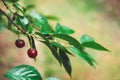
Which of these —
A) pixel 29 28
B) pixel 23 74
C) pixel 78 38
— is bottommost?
pixel 23 74

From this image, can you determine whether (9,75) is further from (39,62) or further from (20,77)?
(39,62)

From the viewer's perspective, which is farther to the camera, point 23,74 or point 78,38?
point 78,38

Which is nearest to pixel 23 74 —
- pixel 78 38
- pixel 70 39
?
pixel 70 39

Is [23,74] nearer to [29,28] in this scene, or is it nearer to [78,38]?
[29,28]

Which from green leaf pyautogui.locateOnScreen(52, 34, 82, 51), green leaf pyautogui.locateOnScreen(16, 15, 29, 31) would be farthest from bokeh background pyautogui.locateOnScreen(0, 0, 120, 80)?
green leaf pyautogui.locateOnScreen(52, 34, 82, 51)

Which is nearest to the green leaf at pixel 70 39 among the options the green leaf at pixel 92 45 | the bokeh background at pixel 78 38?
the green leaf at pixel 92 45

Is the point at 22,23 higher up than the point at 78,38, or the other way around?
the point at 78,38

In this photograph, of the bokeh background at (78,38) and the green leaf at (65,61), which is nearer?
the green leaf at (65,61)

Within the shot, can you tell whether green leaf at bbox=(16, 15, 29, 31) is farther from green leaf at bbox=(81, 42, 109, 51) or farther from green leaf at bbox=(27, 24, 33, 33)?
green leaf at bbox=(81, 42, 109, 51)

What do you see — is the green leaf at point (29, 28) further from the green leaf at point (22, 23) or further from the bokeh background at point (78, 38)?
the bokeh background at point (78, 38)
